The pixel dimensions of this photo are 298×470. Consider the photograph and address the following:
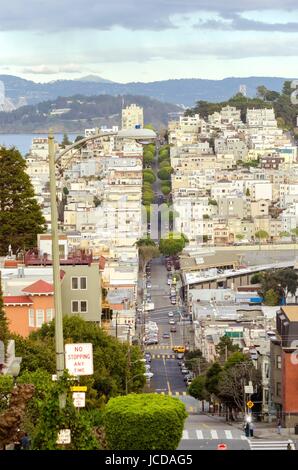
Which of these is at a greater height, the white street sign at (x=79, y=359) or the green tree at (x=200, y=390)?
the white street sign at (x=79, y=359)

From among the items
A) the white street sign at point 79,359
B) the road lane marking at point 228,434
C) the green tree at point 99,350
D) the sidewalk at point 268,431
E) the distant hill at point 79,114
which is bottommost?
the distant hill at point 79,114

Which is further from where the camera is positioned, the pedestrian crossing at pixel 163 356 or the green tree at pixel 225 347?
the pedestrian crossing at pixel 163 356

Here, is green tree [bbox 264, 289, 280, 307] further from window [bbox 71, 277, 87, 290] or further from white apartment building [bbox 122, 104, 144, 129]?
white apartment building [bbox 122, 104, 144, 129]

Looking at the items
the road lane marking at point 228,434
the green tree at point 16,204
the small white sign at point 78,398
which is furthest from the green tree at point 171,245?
the small white sign at point 78,398

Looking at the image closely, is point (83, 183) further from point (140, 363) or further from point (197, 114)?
point (140, 363)

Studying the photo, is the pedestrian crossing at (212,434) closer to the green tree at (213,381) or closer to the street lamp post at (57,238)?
the green tree at (213,381)

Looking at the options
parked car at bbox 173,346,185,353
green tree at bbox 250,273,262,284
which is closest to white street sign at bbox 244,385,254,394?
parked car at bbox 173,346,185,353

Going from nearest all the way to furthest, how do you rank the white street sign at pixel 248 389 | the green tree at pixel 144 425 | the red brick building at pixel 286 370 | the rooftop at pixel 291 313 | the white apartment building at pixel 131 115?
the green tree at pixel 144 425, the red brick building at pixel 286 370, the white street sign at pixel 248 389, the rooftop at pixel 291 313, the white apartment building at pixel 131 115
